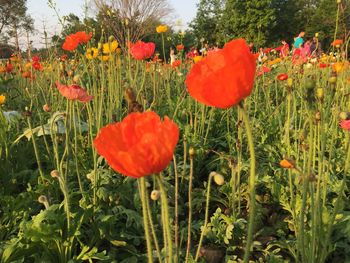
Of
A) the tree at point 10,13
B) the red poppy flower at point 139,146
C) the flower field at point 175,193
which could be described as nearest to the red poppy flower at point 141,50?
the flower field at point 175,193

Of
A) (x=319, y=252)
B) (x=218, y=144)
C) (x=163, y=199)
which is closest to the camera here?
(x=163, y=199)

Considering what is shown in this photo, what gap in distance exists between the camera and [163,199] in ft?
2.29

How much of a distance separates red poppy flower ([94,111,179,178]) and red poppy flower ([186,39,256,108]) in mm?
98

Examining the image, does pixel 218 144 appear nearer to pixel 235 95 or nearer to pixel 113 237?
pixel 113 237

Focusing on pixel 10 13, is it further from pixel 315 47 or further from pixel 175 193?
pixel 175 193

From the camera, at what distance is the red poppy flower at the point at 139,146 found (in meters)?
0.68

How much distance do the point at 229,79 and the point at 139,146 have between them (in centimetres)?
20

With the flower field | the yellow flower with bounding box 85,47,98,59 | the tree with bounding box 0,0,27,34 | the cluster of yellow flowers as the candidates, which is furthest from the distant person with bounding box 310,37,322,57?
Answer: the tree with bounding box 0,0,27,34

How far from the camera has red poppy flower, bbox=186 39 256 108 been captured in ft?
2.38

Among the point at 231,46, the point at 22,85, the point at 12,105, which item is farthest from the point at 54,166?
the point at 22,85

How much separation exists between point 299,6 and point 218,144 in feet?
105

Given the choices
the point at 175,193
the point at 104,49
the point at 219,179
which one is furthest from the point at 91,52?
the point at 219,179

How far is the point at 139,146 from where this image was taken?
0.68 meters

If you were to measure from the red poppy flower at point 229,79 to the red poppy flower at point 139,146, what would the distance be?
10 centimetres
